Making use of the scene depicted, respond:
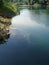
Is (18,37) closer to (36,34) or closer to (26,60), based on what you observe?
(36,34)

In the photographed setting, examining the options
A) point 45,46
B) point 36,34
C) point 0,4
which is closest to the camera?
point 45,46

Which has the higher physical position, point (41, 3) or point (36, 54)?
point (41, 3)

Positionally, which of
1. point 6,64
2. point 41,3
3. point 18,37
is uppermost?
point 41,3

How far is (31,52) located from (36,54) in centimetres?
87

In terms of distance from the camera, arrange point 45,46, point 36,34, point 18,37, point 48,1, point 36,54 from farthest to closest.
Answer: point 48,1 → point 36,34 → point 18,37 → point 45,46 → point 36,54

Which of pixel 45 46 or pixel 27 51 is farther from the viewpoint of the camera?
pixel 45 46

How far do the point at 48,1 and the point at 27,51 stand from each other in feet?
346

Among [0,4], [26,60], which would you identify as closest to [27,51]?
[26,60]

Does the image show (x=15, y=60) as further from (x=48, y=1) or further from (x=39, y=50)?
(x=48, y=1)

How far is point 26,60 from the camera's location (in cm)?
1783

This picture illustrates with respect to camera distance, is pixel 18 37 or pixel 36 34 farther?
pixel 36 34

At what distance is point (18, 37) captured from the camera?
26797 millimetres

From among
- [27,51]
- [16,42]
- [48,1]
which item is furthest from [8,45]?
[48,1]

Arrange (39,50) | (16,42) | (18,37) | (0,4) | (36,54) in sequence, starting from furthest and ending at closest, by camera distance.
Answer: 1. (0,4)
2. (18,37)
3. (16,42)
4. (39,50)
5. (36,54)
